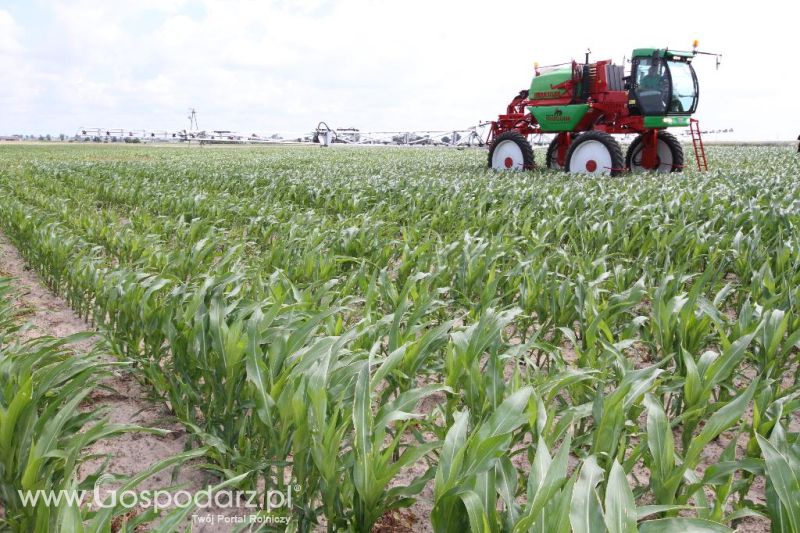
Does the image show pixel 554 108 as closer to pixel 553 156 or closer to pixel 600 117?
pixel 600 117

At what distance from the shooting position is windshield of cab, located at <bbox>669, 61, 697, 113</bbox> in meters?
10.8

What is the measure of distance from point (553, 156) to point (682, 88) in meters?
3.26

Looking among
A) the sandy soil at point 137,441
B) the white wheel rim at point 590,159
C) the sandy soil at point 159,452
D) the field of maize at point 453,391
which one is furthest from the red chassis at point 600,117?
the sandy soil at point 137,441

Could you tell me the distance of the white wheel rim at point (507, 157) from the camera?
12625 millimetres

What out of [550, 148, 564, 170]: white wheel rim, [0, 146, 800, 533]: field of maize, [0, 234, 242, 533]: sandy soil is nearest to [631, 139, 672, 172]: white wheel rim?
[550, 148, 564, 170]: white wheel rim

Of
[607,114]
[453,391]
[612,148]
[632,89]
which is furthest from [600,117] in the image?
[453,391]

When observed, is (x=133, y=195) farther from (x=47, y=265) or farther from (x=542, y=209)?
(x=542, y=209)

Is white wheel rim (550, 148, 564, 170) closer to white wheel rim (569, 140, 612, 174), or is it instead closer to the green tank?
the green tank

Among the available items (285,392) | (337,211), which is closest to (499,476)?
(285,392)

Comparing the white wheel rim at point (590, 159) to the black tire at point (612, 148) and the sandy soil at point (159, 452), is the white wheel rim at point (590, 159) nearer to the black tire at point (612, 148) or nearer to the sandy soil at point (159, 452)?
the black tire at point (612, 148)

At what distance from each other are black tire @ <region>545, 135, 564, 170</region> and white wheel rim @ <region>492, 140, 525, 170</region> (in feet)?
3.19

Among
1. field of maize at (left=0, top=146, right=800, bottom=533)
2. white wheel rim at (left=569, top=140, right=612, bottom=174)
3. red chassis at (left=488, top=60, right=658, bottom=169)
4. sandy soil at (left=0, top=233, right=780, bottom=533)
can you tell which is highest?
red chassis at (left=488, top=60, right=658, bottom=169)

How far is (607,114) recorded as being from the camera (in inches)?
449

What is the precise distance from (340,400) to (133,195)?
8072mm
